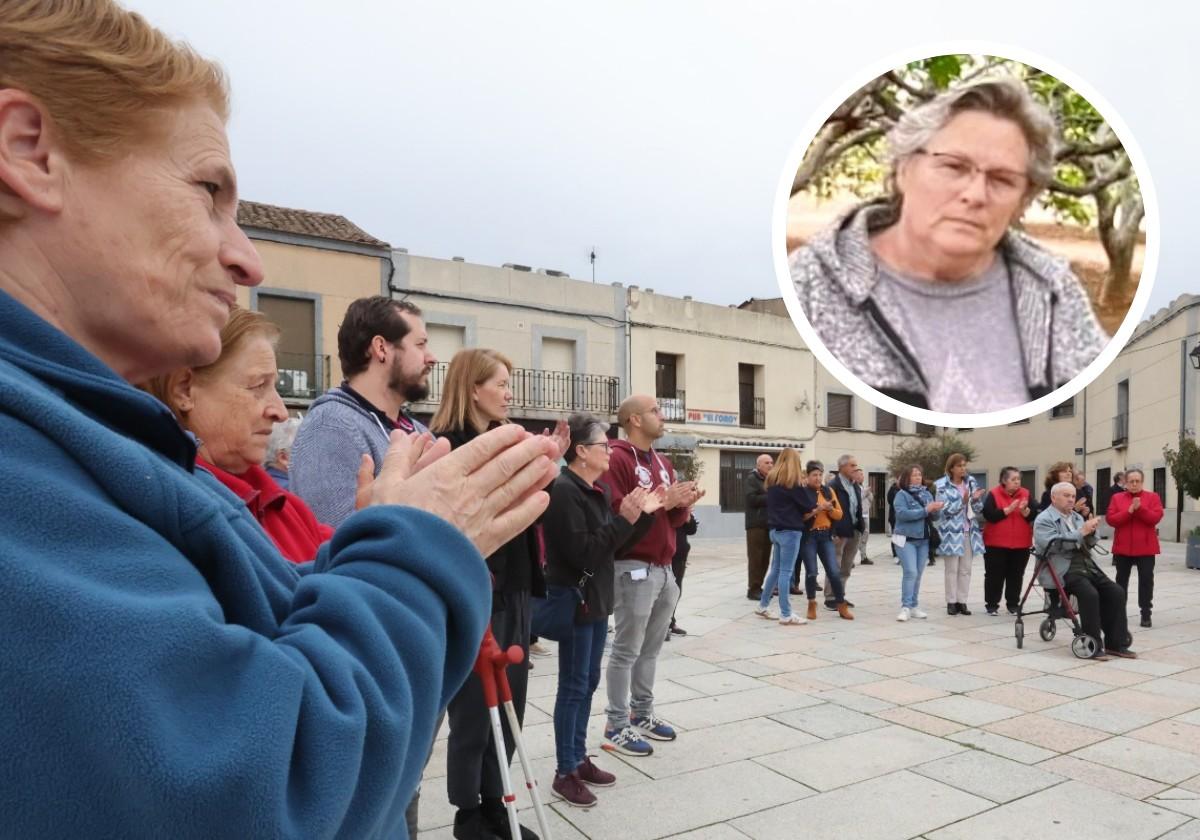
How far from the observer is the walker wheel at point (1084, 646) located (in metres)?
6.77

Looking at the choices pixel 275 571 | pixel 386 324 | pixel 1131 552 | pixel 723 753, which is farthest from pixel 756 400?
pixel 275 571

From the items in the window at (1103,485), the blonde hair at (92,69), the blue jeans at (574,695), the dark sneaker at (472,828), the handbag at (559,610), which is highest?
the blonde hair at (92,69)

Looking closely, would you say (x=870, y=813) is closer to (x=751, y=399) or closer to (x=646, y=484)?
(x=646, y=484)

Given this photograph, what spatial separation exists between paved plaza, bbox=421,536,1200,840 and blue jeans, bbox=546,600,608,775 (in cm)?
23

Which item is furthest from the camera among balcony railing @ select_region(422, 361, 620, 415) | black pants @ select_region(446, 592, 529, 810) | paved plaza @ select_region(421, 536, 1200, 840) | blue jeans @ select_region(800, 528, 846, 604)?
balcony railing @ select_region(422, 361, 620, 415)

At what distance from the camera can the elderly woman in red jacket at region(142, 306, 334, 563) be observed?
74.8 inches

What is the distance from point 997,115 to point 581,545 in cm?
255

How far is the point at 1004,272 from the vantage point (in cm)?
169

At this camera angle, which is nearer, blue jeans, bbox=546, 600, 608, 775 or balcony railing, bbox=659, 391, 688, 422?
blue jeans, bbox=546, 600, 608, 775

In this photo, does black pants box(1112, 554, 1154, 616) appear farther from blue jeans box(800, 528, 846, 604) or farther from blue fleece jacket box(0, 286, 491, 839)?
blue fleece jacket box(0, 286, 491, 839)

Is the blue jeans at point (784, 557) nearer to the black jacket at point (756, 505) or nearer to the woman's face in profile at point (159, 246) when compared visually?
the black jacket at point (756, 505)

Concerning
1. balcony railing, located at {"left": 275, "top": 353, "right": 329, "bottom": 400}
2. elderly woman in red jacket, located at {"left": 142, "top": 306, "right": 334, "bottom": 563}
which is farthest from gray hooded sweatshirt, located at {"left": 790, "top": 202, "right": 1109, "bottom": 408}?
balcony railing, located at {"left": 275, "top": 353, "right": 329, "bottom": 400}

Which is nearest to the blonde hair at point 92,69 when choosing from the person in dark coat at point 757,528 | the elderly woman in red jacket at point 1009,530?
the person in dark coat at point 757,528

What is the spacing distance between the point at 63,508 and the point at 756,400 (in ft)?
81.1
